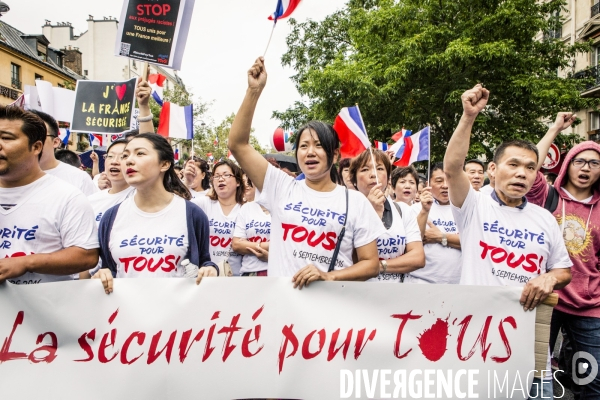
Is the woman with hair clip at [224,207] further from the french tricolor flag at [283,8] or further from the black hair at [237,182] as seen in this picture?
the french tricolor flag at [283,8]

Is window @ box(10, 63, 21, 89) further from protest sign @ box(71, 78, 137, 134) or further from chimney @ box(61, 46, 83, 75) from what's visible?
protest sign @ box(71, 78, 137, 134)

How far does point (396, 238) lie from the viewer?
340 centimetres

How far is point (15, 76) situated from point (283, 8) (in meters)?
35.3

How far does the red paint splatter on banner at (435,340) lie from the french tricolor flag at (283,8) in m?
2.03

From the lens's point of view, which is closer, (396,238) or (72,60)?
(396,238)

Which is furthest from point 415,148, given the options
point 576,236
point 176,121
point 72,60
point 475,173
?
point 72,60

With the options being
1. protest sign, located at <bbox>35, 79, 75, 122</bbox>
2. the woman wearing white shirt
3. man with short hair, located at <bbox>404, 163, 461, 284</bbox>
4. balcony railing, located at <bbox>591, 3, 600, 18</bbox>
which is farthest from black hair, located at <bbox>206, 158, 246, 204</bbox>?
balcony railing, located at <bbox>591, 3, 600, 18</bbox>

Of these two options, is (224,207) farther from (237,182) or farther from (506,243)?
(506,243)

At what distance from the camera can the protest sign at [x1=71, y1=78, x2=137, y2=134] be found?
5773 millimetres

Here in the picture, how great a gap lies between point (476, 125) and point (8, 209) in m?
17.1

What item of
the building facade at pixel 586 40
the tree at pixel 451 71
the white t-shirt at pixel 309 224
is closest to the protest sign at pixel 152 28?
the white t-shirt at pixel 309 224

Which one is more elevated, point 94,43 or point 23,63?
point 94,43

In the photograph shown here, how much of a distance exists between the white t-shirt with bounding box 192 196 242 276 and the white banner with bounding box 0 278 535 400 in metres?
1.90

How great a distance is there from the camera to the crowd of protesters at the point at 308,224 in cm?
258
